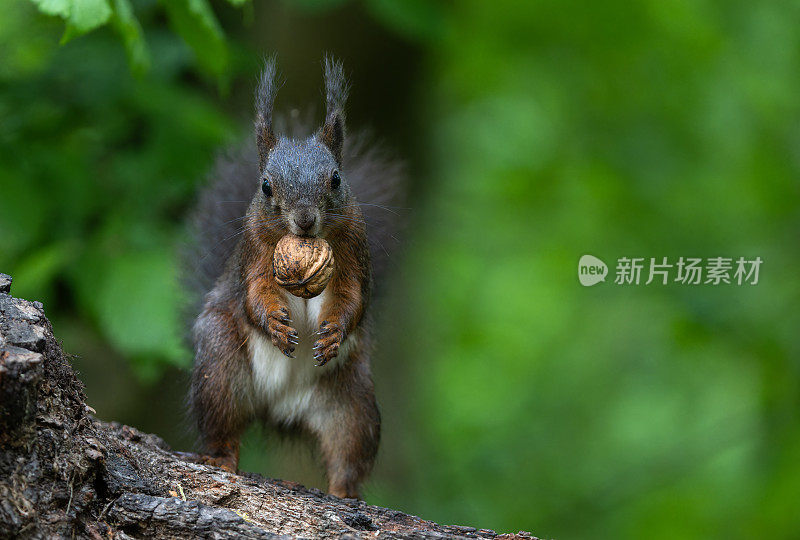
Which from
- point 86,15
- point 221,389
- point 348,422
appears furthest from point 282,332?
point 86,15

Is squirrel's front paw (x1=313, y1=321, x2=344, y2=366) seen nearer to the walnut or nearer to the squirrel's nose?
the walnut

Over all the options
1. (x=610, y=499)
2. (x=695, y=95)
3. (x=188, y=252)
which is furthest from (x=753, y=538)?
(x=188, y=252)

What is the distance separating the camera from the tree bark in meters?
1.58

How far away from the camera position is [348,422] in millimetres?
2756

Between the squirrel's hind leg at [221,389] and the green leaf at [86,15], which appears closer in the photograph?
the green leaf at [86,15]

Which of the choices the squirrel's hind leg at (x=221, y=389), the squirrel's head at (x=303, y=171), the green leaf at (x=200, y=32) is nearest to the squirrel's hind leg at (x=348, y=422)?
the squirrel's hind leg at (x=221, y=389)

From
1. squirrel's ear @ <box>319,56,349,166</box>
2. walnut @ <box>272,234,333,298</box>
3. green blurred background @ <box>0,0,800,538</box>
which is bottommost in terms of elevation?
walnut @ <box>272,234,333,298</box>

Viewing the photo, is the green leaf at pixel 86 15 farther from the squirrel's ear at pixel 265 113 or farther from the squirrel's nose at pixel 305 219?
the squirrel's nose at pixel 305 219

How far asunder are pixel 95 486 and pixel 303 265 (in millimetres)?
893

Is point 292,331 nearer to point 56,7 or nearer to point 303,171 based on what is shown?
point 303,171

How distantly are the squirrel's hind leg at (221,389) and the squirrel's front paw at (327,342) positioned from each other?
12.0 inches

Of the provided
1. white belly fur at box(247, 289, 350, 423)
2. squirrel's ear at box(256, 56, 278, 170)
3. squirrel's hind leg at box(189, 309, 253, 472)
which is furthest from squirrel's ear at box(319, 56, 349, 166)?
squirrel's hind leg at box(189, 309, 253, 472)

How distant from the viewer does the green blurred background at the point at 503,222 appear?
11.0 feet

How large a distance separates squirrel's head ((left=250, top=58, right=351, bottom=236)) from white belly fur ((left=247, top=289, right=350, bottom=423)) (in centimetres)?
27
